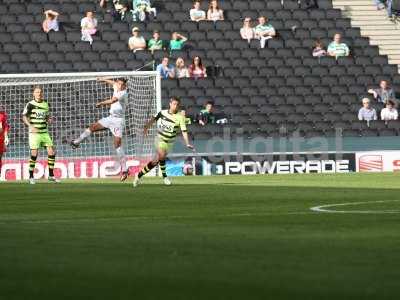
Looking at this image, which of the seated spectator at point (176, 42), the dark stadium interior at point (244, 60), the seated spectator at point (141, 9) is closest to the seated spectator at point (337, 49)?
the dark stadium interior at point (244, 60)

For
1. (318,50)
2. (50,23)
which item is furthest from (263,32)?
(50,23)

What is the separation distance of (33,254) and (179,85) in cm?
2694

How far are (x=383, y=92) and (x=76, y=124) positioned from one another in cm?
925

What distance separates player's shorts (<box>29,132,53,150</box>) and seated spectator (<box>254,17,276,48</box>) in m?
11.6

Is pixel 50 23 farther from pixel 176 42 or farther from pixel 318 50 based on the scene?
pixel 318 50

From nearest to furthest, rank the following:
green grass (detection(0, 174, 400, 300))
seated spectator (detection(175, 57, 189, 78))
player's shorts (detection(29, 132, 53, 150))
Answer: green grass (detection(0, 174, 400, 300))
player's shorts (detection(29, 132, 53, 150))
seated spectator (detection(175, 57, 189, 78))

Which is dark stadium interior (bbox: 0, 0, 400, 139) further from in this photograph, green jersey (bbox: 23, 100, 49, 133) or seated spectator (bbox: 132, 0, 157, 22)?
green jersey (bbox: 23, 100, 49, 133)

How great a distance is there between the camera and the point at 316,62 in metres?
39.4

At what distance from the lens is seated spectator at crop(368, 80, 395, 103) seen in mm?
37812

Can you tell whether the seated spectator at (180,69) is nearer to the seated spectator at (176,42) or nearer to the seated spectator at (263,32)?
the seated spectator at (176,42)

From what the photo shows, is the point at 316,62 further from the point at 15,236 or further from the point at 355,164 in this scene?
the point at 15,236

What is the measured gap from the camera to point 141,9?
38.7 metres

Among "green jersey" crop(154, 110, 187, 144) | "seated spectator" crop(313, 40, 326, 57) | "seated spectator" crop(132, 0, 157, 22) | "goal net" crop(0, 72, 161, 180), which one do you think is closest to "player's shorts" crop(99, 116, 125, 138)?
"goal net" crop(0, 72, 161, 180)

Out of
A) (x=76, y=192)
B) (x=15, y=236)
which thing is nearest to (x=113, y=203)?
(x=76, y=192)
